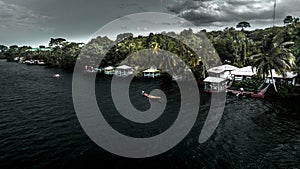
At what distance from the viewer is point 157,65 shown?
68875 millimetres

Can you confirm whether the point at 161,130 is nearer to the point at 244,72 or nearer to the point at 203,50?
the point at 244,72

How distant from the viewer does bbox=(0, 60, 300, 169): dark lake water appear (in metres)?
19.4

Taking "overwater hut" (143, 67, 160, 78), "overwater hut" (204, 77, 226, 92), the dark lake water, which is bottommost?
the dark lake water

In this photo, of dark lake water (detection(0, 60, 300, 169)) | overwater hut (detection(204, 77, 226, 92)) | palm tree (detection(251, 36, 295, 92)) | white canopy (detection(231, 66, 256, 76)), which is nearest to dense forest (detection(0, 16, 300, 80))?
palm tree (detection(251, 36, 295, 92))

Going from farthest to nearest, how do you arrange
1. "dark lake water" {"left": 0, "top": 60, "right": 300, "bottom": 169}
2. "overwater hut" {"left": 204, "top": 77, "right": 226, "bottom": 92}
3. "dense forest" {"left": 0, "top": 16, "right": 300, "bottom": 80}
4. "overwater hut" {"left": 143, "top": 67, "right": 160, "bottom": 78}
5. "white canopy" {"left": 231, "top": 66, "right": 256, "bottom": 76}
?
"overwater hut" {"left": 143, "top": 67, "right": 160, "bottom": 78}, "white canopy" {"left": 231, "top": 66, "right": 256, "bottom": 76}, "overwater hut" {"left": 204, "top": 77, "right": 226, "bottom": 92}, "dense forest" {"left": 0, "top": 16, "right": 300, "bottom": 80}, "dark lake water" {"left": 0, "top": 60, "right": 300, "bottom": 169}

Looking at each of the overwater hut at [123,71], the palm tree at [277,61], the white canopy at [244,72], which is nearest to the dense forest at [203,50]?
the palm tree at [277,61]

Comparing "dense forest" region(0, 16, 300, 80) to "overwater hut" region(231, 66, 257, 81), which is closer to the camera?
"dense forest" region(0, 16, 300, 80)

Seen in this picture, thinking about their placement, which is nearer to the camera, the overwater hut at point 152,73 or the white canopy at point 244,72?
the white canopy at point 244,72

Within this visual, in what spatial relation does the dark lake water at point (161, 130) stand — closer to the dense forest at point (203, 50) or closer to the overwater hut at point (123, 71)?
the dense forest at point (203, 50)

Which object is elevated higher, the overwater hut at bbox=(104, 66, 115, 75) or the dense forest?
the dense forest

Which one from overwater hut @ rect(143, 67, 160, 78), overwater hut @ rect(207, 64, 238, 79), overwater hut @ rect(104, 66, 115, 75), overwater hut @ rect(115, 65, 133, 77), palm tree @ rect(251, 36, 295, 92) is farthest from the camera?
overwater hut @ rect(104, 66, 115, 75)

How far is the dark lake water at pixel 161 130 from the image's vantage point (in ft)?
63.5

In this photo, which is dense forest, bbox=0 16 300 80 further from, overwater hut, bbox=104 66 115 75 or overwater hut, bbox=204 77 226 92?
overwater hut, bbox=204 77 226 92

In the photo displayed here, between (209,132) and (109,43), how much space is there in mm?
82569
